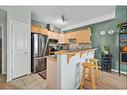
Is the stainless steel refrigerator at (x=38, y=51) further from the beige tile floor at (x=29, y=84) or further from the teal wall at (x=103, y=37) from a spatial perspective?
the teal wall at (x=103, y=37)

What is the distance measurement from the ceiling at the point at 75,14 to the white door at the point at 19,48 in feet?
3.21

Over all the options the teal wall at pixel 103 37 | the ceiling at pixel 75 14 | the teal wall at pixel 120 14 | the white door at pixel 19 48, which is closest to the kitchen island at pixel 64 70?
the teal wall at pixel 103 37

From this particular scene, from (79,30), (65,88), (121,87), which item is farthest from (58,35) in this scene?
(121,87)

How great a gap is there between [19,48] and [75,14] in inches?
71.9

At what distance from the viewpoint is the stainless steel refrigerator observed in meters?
3.23

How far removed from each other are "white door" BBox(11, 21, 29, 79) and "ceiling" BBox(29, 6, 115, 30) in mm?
1008

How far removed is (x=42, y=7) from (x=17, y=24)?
1.19 meters

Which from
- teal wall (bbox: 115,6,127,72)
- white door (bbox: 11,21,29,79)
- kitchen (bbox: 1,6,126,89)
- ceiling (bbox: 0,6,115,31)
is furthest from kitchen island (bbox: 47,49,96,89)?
white door (bbox: 11,21,29,79)

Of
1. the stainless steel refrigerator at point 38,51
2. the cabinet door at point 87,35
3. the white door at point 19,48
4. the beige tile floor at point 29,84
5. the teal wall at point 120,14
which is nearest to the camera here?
the teal wall at point 120,14

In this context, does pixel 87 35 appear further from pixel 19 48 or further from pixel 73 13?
pixel 19 48

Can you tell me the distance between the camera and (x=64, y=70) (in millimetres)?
1857

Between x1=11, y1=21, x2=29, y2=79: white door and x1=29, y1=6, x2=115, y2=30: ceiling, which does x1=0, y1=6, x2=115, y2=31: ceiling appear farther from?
x1=11, y1=21, x2=29, y2=79: white door

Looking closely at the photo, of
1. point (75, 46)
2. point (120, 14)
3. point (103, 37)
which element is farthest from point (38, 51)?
point (120, 14)

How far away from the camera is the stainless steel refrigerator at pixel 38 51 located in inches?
127
